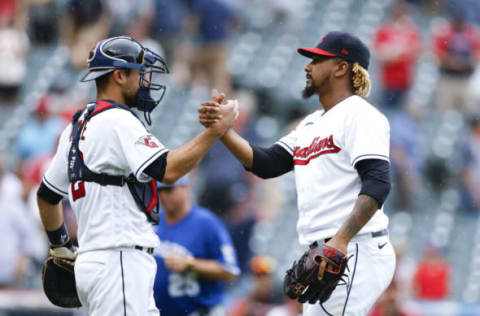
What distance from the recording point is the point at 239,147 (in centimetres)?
539

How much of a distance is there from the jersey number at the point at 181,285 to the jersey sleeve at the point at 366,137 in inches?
85.5

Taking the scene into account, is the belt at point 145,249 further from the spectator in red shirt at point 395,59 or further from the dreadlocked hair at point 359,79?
the spectator in red shirt at point 395,59

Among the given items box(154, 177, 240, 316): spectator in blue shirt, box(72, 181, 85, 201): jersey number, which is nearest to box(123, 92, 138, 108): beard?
box(72, 181, 85, 201): jersey number

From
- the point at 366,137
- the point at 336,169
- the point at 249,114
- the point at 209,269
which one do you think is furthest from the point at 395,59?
the point at 366,137

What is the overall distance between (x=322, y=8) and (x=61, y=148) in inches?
415

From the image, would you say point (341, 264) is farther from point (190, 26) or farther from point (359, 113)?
point (190, 26)

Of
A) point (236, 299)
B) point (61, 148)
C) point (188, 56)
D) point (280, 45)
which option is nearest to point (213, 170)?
point (236, 299)

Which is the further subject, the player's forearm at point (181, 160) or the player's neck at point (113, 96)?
the player's neck at point (113, 96)

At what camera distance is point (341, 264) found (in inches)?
185

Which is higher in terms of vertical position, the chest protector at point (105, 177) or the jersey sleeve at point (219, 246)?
the chest protector at point (105, 177)

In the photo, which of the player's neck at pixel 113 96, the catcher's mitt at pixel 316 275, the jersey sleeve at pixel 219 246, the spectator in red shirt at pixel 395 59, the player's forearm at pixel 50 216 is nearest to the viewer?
the catcher's mitt at pixel 316 275

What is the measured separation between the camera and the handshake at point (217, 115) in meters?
4.98

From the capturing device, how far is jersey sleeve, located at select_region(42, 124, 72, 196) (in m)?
5.05

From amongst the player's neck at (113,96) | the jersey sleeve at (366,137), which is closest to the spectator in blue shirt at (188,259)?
the player's neck at (113,96)
